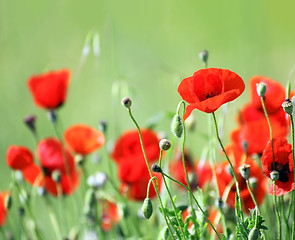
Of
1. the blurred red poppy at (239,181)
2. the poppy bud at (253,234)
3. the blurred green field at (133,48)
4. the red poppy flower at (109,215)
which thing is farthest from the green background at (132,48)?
the poppy bud at (253,234)

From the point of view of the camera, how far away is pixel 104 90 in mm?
2955

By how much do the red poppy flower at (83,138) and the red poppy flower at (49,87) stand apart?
86 mm

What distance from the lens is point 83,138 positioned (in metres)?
1.04

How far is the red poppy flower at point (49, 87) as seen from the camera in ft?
3.54

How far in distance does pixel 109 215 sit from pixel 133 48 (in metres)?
1.88

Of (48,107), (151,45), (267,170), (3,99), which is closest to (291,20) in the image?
(151,45)

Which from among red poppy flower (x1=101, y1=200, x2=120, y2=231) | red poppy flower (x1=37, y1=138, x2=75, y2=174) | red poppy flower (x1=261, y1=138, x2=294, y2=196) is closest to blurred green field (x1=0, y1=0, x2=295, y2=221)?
red poppy flower (x1=101, y1=200, x2=120, y2=231)

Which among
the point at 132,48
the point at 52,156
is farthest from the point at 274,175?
the point at 132,48

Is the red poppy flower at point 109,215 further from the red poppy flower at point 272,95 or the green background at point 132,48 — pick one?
the green background at point 132,48

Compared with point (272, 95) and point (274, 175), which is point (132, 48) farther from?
point (274, 175)

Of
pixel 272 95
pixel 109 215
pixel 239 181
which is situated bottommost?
pixel 109 215

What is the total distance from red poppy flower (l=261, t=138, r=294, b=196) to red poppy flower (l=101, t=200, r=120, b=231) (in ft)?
1.71

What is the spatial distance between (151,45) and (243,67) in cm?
72

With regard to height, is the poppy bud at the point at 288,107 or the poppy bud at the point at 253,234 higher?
the poppy bud at the point at 288,107
